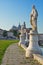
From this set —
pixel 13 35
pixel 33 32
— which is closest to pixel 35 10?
pixel 33 32

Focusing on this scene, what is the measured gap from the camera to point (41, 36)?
10669 centimetres

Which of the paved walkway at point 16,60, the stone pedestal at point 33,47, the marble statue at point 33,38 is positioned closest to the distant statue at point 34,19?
the marble statue at point 33,38

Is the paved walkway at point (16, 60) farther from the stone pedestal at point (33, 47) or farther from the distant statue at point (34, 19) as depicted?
the distant statue at point (34, 19)

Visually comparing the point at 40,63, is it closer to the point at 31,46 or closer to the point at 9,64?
the point at 9,64

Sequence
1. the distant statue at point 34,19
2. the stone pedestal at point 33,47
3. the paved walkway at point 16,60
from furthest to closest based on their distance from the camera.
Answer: the distant statue at point 34,19, the stone pedestal at point 33,47, the paved walkway at point 16,60

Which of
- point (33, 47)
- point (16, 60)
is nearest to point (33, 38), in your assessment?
point (33, 47)

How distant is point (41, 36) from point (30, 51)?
90.9m

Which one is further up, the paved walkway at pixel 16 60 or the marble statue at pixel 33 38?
the marble statue at pixel 33 38

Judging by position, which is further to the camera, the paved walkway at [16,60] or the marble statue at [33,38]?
the marble statue at [33,38]

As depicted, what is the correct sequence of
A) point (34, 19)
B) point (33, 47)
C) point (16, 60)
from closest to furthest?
point (16, 60) < point (33, 47) < point (34, 19)

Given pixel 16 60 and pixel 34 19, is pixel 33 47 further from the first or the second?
pixel 34 19

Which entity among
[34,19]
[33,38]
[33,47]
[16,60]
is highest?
[34,19]

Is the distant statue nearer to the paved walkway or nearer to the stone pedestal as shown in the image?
the stone pedestal

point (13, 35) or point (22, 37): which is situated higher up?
point (13, 35)
